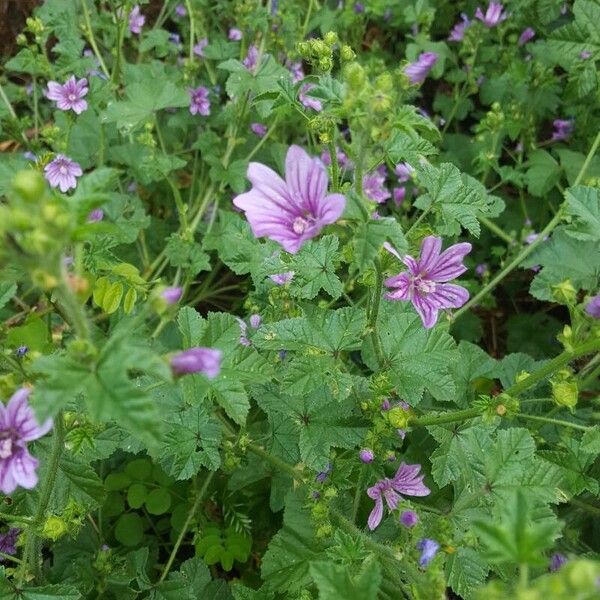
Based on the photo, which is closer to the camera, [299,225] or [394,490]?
[299,225]

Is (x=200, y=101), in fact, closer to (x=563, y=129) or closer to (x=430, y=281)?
(x=563, y=129)

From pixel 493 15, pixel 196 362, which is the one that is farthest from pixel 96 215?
pixel 493 15

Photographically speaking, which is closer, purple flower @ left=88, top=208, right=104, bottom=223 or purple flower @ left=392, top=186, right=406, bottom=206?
purple flower @ left=88, top=208, right=104, bottom=223

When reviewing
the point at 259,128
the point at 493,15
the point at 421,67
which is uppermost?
the point at 493,15

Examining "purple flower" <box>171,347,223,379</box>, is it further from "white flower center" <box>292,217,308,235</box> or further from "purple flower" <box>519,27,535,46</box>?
"purple flower" <box>519,27,535,46</box>

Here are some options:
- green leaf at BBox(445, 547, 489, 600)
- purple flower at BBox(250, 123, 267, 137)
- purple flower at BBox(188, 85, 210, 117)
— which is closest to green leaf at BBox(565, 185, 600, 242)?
green leaf at BBox(445, 547, 489, 600)

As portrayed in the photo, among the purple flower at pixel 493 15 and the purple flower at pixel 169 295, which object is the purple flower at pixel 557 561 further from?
the purple flower at pixel 493 15

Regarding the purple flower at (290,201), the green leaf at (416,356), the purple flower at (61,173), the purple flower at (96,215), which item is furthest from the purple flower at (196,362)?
the purple flower at (61,173)
